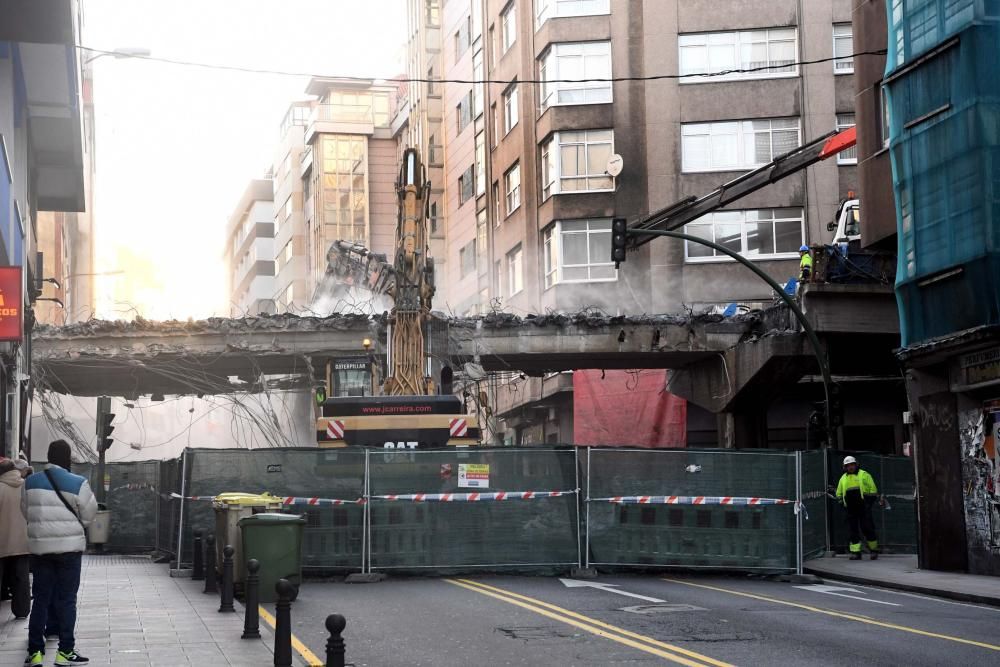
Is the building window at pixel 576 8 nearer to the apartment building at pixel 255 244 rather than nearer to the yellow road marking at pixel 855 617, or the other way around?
the yellow road marking at pixel 855 617

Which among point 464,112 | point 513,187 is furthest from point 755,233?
point 464,112

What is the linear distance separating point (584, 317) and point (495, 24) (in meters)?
20.6

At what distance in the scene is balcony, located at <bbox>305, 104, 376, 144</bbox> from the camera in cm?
8788

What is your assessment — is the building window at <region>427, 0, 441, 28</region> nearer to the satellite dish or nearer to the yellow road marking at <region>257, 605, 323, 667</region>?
the satellite dish

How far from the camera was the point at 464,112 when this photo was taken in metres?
61.8

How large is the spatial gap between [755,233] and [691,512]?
26979mm

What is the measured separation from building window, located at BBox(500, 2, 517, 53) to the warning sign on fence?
3415 centimetres

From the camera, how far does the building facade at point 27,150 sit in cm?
1784

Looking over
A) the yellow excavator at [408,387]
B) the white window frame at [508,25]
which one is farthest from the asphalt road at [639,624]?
the white window frame at [508,25]

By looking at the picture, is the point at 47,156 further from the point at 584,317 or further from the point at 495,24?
the point at 495,24

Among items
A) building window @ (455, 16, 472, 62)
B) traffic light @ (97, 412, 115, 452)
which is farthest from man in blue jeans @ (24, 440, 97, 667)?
building window @ (455, 16, 472, 62)

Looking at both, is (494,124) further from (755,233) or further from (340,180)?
(340,180)

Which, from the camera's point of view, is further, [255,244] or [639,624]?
[255,244]

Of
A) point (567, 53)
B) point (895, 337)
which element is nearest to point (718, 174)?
point (567, 53)
